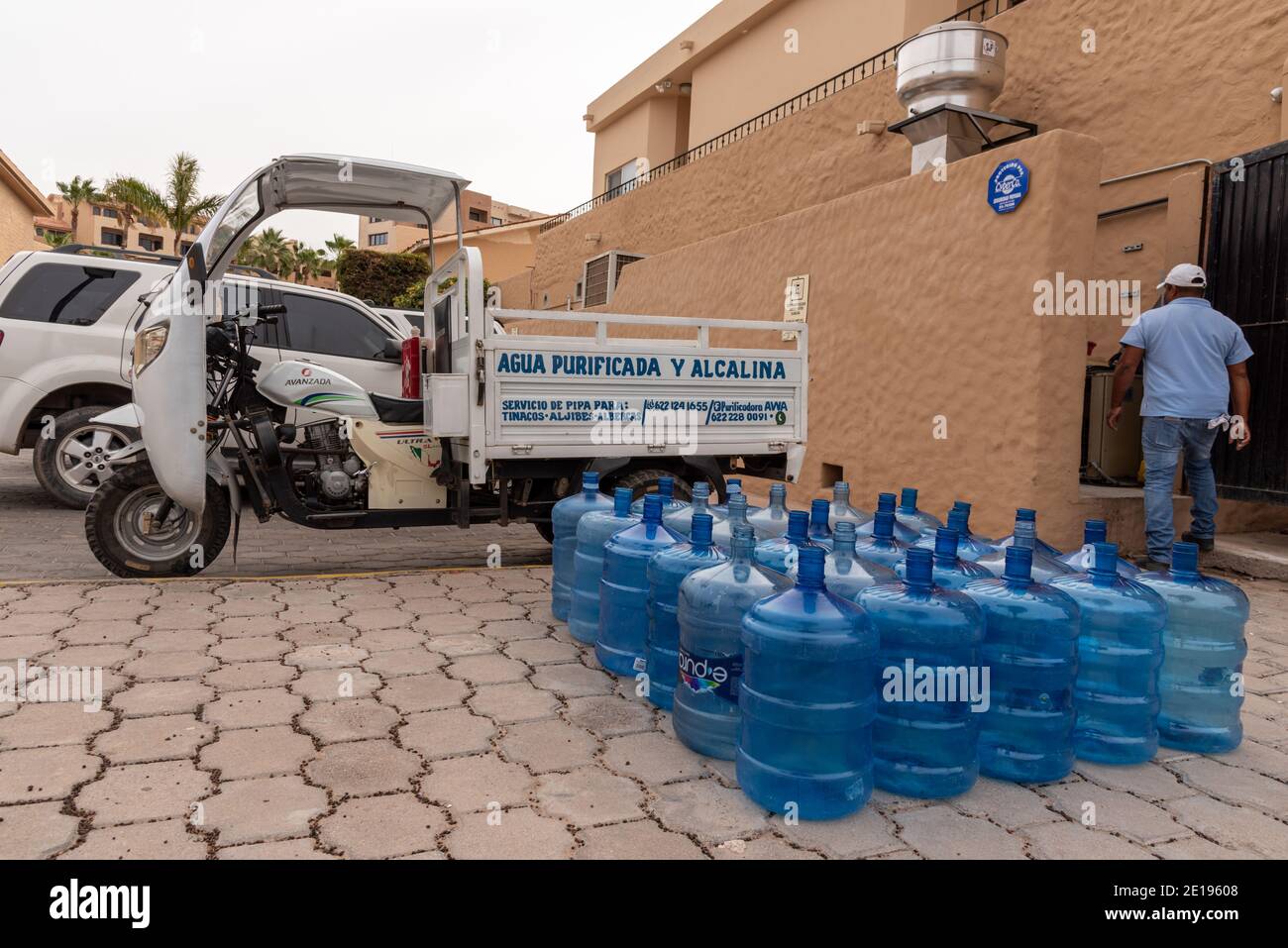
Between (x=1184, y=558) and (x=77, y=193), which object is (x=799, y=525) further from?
(x=77, y=193)

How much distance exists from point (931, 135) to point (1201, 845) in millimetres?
7450

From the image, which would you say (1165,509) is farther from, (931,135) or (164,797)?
(164,797)

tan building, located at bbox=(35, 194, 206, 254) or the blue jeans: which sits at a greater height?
tan building, located at bbox=(35, 194, 206, 254)

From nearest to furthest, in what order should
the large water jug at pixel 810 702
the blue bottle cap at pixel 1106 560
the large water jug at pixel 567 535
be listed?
the large water jug at pixel 810 702 → the blue bottle cap at pixel 1106 560 → the large water jug at pixel 567 535

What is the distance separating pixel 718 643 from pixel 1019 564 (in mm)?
1085

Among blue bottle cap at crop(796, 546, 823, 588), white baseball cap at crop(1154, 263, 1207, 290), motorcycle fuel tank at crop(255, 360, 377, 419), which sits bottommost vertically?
blue bottle cap at crop(796, 546, 823, 588)

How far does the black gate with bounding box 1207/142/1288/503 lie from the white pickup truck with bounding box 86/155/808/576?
339cm

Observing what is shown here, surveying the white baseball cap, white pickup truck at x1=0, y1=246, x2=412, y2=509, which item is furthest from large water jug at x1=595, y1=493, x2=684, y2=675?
white pickup truck at x1=0, y1=246, x2=412, y2=509

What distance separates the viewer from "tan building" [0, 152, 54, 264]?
24.8m

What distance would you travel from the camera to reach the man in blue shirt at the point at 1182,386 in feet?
18.1

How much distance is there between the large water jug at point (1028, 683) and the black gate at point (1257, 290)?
169 inches

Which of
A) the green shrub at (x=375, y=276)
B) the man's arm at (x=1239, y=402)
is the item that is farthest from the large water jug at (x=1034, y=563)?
the green shrub at (x=375, y=276)

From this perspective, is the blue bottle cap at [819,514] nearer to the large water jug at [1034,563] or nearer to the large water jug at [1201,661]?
the large water jug at [1034,563]

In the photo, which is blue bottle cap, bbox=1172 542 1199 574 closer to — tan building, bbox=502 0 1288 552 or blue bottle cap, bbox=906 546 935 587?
blue bottle cap, bbox=906 546 935 587
